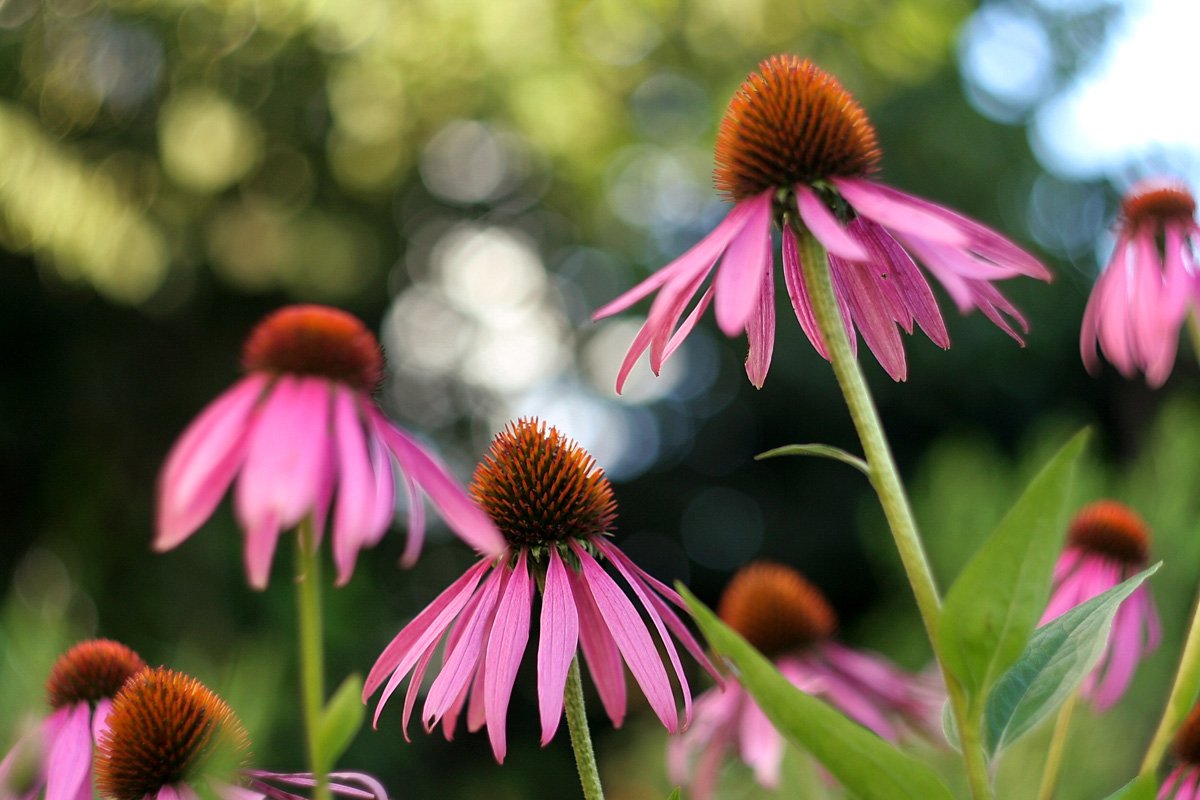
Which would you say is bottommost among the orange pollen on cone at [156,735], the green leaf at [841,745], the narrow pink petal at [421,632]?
the green leaf at [841,745]

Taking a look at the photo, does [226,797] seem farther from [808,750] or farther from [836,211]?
[836,211]

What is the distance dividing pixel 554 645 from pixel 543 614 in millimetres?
28

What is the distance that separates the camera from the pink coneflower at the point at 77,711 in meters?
0.50

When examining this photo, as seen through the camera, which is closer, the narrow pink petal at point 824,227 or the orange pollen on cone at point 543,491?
the narrow pink petal at point 824,227

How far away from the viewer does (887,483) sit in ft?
1.37

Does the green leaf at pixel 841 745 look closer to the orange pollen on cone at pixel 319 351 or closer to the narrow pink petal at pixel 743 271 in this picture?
the narrow pink petal at pixel 743 271

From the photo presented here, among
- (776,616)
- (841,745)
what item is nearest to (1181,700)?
(841,745)

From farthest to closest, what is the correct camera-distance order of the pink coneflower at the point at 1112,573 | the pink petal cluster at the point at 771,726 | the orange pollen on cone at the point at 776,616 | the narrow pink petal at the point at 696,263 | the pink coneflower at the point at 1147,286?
the orange pollen on cone at the point at 776,616 → the pink petal cluster at the point at 771,726 → the pink coneflower at the point at 1112,573 → the pink coneflower at the point at 1147,286 → the narrow pink petal at the point at 696,263

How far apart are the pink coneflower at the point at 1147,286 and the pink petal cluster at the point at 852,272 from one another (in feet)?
0.43

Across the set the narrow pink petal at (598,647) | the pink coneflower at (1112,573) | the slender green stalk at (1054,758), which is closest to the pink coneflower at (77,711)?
the narrow pink petal at (598,647)

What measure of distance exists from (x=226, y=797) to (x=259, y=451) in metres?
0.14

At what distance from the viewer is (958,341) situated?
5168 millimetres

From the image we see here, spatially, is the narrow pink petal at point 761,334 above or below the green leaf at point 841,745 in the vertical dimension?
above

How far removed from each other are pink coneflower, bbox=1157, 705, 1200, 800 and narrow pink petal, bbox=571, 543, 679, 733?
31 centimetres
